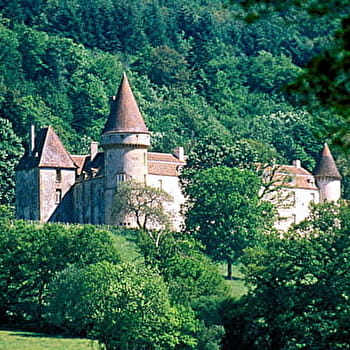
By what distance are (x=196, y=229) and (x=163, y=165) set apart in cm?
664

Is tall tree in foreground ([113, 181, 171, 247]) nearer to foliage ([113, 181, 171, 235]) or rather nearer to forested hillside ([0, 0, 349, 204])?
foliage ([113, 181, 171, 235])

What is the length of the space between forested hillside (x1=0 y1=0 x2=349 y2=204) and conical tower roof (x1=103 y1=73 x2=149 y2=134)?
32.5 ft

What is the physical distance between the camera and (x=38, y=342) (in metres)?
47.9

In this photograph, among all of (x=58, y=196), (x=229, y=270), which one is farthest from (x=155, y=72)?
(x=229, y=270)

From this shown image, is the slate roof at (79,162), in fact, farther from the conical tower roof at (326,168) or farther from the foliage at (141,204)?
the conical tower roof at (326,168)

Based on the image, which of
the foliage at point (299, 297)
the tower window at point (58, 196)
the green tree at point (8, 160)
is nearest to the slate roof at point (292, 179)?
the tower window at point (58, 196)

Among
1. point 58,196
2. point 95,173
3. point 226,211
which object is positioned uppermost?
point 95,173

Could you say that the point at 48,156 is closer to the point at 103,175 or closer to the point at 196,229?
the point at 103,175

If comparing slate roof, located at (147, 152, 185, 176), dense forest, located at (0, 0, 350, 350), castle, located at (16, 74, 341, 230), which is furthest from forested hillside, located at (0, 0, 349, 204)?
castle, located at (16, 74, 341, 230)

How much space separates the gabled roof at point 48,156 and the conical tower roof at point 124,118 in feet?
13.0

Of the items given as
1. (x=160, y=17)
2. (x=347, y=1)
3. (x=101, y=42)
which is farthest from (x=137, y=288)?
(x=160, y=17)

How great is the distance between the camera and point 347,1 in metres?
7.14

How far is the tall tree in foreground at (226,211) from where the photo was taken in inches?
2726

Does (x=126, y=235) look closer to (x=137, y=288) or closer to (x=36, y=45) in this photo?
(x=137, y=288)
